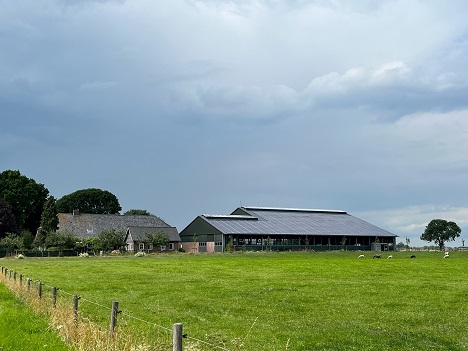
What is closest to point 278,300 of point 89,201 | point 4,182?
point 4,182

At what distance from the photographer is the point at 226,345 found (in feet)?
49.5

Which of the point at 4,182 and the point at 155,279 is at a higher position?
the point at 4,182

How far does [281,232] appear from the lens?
111188 mm

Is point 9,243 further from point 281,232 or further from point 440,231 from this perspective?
point 440,231

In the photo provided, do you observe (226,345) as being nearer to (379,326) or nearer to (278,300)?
(379,326)

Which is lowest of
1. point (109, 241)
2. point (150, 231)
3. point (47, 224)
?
point (109, 241)

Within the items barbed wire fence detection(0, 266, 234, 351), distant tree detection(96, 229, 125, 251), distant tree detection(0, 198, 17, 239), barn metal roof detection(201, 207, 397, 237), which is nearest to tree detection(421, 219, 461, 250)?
barn metal roof detection(201, 207, 397, 237)

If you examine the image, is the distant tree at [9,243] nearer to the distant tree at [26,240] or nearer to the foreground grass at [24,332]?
the distant tree at [26,240]

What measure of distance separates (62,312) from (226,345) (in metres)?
4.56

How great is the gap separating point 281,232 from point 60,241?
4043 cm

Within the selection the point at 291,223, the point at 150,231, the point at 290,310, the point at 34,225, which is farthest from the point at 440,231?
the point at 290,310

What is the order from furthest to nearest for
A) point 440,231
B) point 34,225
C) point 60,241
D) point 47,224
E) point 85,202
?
point 440,231 < point 85,202 < point 34,225 < point 47,224 < point 60,241

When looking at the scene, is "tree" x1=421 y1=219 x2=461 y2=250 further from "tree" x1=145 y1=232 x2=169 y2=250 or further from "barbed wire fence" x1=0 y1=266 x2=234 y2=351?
"barbed wire fence" x1=0 y1=266 x2=234 y2=351

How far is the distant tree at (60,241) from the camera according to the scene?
318 feet
